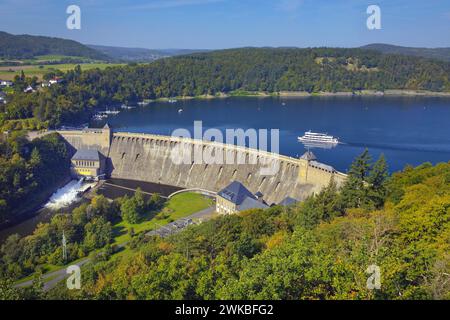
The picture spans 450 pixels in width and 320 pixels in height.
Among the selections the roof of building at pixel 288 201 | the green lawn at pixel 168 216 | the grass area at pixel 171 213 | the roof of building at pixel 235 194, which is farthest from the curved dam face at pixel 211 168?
the roof of building at pixel 235 194

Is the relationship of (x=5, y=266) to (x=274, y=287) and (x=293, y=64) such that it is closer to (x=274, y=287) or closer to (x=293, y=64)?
(x=274, y=287)

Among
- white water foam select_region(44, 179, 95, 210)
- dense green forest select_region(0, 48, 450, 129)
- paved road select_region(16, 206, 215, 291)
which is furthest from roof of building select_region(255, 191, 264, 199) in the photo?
dense green forest select_region(0, 48, 450, 129)

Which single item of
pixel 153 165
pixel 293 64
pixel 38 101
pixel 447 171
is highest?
pixel 293 64

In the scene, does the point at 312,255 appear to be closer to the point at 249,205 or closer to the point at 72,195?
the point at 249,205

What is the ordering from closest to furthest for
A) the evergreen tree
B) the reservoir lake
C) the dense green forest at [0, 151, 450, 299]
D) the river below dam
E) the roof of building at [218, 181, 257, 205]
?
the dense green forest at [0, 151, 450, 299] < the evergreen tree < the roof of building at [218, 181, 257, 205] < the river below dam < the reservoir lake

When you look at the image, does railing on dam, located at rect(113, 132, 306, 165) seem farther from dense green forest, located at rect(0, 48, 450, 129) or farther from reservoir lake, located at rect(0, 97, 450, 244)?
dense green forest, located at rect(0, 48, 450, 129)

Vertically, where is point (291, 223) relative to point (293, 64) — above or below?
below
